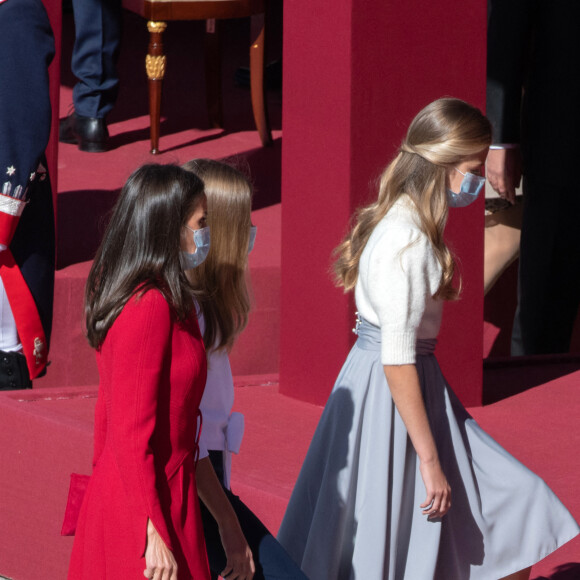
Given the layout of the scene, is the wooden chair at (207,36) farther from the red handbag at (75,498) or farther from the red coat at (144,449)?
the red coat at (144,449)

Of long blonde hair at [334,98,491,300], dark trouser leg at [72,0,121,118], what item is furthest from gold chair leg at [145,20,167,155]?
long blonde hair at [334,98,491,300]

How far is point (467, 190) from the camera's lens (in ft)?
7.37

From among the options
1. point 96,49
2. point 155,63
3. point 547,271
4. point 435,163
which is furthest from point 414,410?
A: point 96,49

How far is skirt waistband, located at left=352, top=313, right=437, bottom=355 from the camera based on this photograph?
87.8 inches

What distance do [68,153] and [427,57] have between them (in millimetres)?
2852

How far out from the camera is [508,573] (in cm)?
227

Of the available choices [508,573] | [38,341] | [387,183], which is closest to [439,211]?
[387,183]

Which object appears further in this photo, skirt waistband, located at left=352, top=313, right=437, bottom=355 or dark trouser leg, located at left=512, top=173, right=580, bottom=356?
dark trouser leg, located at left=512, top=173, right=580, bottom=356

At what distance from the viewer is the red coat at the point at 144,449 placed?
1783mm

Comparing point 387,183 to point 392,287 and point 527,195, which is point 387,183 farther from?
point 527,195

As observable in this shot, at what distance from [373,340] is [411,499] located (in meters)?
0.27

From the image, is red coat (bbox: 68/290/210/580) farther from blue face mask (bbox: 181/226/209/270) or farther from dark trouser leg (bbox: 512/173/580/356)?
dark trouser leg (bbox: 512/173/580/356)

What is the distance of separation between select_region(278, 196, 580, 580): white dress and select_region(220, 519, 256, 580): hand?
0.22 m

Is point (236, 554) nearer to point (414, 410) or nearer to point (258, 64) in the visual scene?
point (414, 410)
